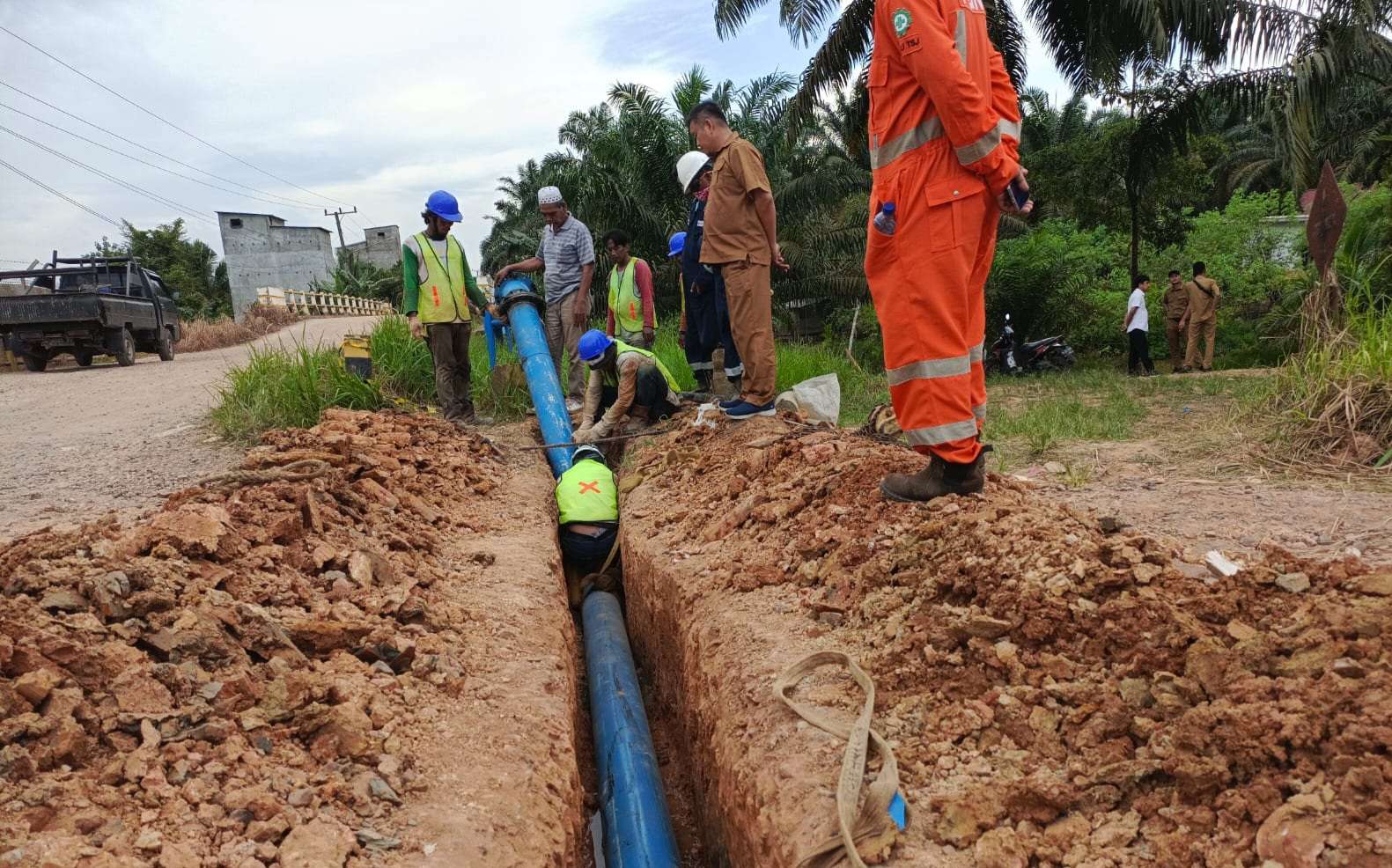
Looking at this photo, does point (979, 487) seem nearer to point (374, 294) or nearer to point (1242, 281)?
point (1242, 281)

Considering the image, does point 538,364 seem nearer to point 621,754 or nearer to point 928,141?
point 621,754

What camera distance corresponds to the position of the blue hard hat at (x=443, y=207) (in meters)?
5.95

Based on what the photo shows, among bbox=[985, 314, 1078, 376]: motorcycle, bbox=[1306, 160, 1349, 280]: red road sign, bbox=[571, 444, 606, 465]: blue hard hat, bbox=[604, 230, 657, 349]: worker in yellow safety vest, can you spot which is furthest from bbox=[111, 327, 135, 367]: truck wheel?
bbox=[1306, 160, 1349, 280]: red road sign

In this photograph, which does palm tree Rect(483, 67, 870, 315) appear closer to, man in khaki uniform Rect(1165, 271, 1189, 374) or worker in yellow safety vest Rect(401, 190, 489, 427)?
man in khaki uniform Rect(1165, 271, 1189, 374)

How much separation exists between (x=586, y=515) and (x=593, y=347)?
1.41 m

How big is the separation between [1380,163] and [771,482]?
15011 mm

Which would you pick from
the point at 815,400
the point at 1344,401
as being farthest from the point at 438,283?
the point at 1344,401

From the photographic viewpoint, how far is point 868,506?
127 inches

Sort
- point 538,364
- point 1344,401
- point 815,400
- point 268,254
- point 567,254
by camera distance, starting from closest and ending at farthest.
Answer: point 1344,401
point 815,400
point 538,364
point 567,254
point 268,254

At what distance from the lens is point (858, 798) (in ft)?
6.33

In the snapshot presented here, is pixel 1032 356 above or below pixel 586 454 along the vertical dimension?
below

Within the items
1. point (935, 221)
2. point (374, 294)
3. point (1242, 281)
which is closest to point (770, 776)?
point (935, 221)

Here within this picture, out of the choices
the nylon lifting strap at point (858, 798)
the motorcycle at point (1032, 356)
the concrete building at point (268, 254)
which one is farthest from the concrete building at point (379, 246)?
the nylon lifting strap at point (858, 798)

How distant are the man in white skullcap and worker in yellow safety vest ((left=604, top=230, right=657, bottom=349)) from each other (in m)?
0.22
